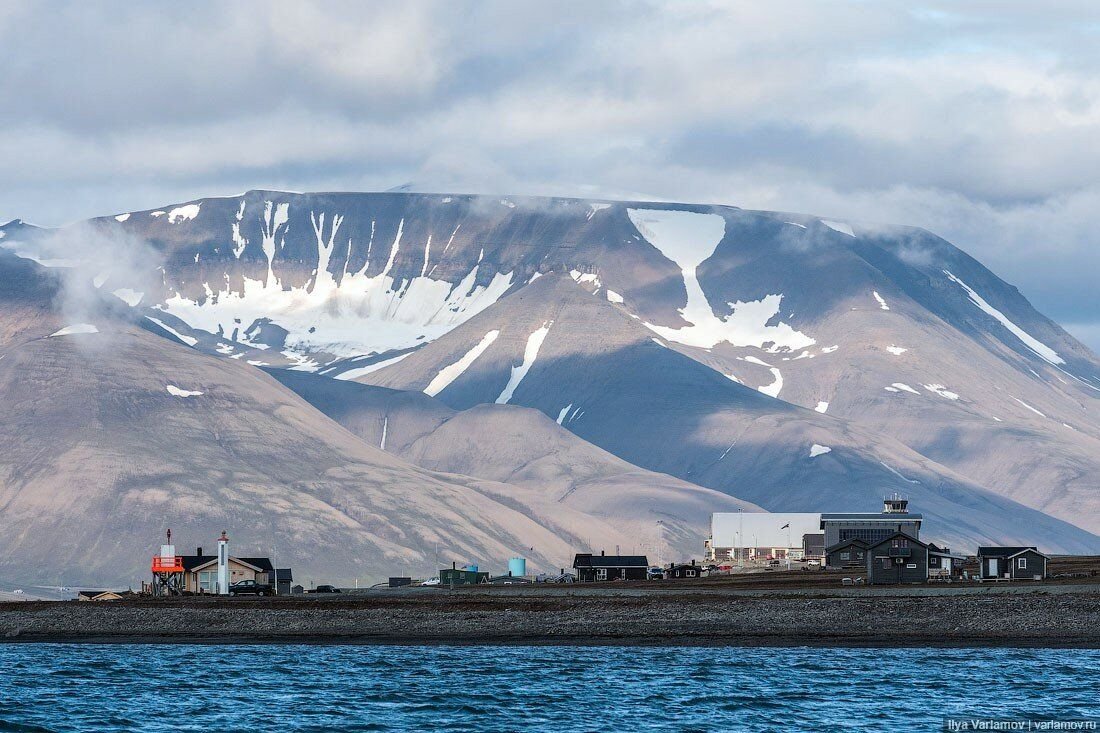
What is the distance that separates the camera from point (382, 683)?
64.6 m

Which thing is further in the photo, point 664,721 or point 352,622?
point 352,622

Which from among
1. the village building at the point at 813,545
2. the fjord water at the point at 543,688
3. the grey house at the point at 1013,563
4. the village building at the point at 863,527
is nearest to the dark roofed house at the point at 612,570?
the village building at the point at 863,527

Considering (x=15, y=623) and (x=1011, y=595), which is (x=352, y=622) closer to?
(x=15, y=623)

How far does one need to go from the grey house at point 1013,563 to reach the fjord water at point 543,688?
4211cm

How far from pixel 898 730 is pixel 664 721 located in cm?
715

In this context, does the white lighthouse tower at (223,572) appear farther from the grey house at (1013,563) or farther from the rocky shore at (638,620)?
the grey house at (1013,563)

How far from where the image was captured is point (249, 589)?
123 meters

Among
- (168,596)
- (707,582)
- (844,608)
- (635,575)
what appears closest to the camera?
(844,608)

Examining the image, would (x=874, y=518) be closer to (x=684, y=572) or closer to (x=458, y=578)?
(x=684, y=572)

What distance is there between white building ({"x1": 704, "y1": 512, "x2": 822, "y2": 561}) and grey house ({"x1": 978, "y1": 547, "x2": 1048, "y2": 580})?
72.4 metres

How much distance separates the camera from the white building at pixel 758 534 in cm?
18925

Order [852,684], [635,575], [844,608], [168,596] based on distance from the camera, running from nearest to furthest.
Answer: [852,684] < [844,608] < [168,596] < [635,575]

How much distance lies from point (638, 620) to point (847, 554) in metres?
61.7

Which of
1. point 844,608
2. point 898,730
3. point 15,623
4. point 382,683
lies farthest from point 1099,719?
point 15,623
